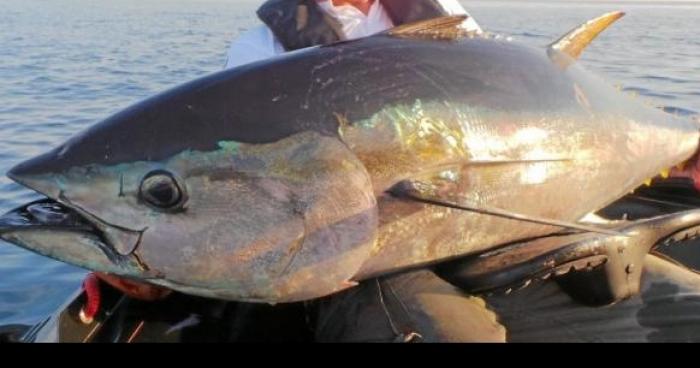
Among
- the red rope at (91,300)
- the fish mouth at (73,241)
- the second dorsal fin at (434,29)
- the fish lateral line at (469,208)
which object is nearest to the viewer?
the fish mouth at (73,241)

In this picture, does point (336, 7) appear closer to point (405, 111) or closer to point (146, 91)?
point (405, 111)

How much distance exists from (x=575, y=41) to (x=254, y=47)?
1.45 meters

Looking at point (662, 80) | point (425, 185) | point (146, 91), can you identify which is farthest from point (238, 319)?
point (662, 80)

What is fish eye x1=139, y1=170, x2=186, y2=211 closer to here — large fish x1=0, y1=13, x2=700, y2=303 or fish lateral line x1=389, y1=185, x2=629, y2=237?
large fish x1=0, y1=13, x2=700, y2=303

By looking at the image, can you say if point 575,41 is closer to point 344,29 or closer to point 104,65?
point 344,29

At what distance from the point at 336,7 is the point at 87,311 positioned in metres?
1.80

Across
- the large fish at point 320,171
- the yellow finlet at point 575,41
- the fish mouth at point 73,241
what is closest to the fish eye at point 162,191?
the large fish at point 320,171

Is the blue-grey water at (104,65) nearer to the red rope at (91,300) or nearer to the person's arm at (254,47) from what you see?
the person's arm at (254,47)

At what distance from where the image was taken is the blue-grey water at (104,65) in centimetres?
542

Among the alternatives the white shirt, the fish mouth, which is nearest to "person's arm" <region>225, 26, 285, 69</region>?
the white shirt

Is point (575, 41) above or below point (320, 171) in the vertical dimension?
above

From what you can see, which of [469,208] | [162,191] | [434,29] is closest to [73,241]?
[162,191]

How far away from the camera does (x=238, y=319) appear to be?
113 inches

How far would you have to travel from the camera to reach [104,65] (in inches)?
538
